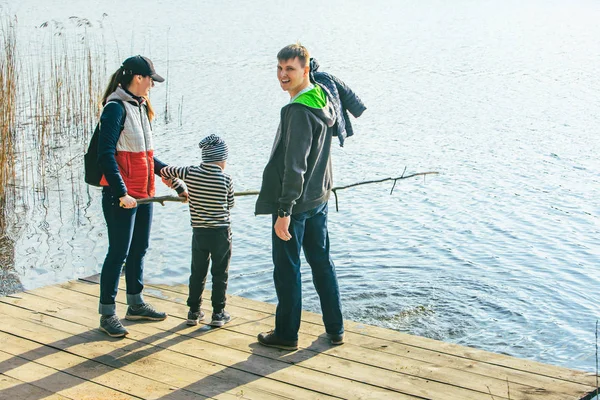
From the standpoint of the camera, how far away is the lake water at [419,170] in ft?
22.4

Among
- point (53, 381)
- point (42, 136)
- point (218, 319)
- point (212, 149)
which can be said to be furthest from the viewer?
point (42, 136)

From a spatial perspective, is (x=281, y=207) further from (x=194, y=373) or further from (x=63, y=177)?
(x=63, y=177)

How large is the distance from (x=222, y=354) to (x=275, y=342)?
0.92 feet

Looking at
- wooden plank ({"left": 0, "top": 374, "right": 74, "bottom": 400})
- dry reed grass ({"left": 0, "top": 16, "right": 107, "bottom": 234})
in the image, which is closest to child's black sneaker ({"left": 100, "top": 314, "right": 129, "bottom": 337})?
wooden plank ({"left": 0, "top": 374, "right": 74, "bottom": 400})

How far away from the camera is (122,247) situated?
4137mm

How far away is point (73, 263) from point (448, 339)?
12.2ft

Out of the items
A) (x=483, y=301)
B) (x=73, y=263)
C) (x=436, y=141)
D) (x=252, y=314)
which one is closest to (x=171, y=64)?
(x=436, y=141)

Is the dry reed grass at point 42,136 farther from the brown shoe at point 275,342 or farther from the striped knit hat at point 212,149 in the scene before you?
the brown shoe at point 275,342

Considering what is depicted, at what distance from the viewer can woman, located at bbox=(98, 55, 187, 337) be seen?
3.96 metres

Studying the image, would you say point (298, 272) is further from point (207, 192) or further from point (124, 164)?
point (124, 164)

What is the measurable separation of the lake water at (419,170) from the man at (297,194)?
6.93 ft

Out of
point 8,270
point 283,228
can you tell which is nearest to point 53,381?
point 283,228

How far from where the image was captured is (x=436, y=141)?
42.2 ft

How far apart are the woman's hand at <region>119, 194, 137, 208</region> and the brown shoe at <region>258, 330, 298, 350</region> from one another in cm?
95
